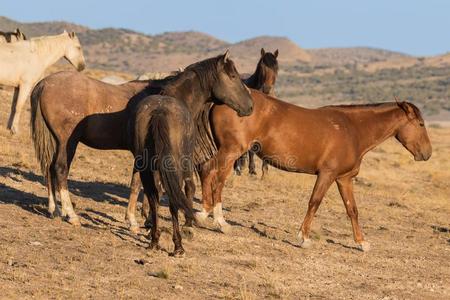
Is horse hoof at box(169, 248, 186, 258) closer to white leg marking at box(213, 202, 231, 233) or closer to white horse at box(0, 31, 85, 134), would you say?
white leg marking at box(213, 202, 231, 233)

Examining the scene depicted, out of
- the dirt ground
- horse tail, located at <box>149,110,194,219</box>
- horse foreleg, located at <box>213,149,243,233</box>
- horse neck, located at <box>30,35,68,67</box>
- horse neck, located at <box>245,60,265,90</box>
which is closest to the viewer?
the dirt ground

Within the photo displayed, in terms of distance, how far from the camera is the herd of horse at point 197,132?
9.27m

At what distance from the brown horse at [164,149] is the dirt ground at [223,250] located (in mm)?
626

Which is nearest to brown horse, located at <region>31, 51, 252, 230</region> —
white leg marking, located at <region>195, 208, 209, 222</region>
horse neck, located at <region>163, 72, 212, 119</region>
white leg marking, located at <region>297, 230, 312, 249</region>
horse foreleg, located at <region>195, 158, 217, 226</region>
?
horse neck, located at <region>163, 72, 212, 119</region>

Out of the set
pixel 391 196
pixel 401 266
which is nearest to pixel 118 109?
pixel 401 266

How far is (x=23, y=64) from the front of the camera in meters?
18.4

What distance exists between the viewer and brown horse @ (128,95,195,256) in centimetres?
904

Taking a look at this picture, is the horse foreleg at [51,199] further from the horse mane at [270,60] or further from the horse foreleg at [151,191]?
the horse mane at [270,60]

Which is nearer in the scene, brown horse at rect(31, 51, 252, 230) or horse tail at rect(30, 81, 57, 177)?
brown horse at rect(31, 51, 252, 230)

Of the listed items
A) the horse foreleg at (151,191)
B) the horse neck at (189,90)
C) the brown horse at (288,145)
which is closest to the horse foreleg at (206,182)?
the brown horse at (288,145)

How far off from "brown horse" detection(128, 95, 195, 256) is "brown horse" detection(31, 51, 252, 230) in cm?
100

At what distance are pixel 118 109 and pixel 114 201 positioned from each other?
3290 mm

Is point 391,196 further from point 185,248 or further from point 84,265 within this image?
point 84,265

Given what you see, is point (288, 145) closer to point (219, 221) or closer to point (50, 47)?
point (219, 221)
